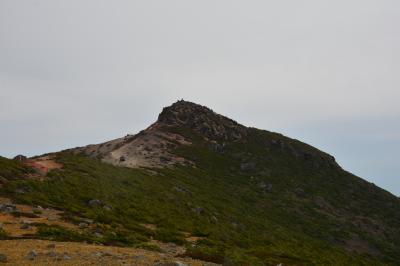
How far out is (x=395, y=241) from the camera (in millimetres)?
96500

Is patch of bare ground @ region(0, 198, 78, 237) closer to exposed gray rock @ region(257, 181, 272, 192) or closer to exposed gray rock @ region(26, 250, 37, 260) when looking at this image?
exposed gray rock @ region(26, 250, 37, 260)

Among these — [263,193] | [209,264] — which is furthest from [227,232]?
[263,193]

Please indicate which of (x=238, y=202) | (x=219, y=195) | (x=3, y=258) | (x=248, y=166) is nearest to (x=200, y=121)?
(x=248, y=166)

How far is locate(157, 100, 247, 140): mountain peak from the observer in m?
133

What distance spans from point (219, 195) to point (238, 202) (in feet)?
14.0

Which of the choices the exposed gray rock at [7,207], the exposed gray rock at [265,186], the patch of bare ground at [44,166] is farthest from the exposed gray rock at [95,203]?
the exposed gray rock at [265,186]

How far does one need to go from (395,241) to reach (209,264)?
86.8 meters

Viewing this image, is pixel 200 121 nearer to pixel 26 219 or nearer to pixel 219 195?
pixel 219 195

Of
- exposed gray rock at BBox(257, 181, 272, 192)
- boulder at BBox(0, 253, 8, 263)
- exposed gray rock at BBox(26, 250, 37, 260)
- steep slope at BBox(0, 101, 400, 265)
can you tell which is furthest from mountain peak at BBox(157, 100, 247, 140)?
boulder at BBox(0, 253, 8, 263)

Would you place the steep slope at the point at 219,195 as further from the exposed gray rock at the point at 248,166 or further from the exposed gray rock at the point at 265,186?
the exposed gray rock at the point at 265,186

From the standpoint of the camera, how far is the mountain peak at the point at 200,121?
133125 millimetres

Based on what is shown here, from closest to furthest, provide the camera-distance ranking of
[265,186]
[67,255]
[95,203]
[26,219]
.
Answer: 1. [67,255]
2. [26,219]
3. [95,203]
4. [265,186]

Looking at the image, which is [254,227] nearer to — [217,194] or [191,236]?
[217,194]

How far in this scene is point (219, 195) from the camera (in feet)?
282
